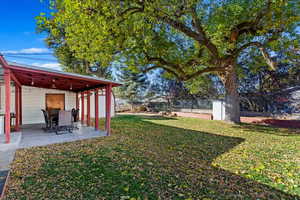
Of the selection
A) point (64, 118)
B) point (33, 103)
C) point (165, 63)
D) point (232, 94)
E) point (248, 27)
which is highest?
point (248, 27)

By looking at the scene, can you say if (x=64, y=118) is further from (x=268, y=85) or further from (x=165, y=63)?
(x=268, y=85)

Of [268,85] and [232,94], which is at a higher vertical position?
[268,85]

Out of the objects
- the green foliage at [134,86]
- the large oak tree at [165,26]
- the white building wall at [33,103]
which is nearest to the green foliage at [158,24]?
the large oak tree at [165,26]

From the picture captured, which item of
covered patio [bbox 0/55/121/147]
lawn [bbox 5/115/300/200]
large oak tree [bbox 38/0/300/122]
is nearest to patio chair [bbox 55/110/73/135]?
covered patio [bbox 0/55/121/147]

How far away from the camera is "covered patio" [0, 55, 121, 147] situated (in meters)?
5.07

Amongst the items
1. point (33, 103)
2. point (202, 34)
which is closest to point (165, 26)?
point (202, 34)

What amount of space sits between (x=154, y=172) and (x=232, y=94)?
8272mm

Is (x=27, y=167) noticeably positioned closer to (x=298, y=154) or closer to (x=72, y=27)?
(x=72, y=27)

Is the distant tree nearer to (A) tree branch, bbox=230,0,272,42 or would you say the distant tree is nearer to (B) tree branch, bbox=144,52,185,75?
(A) tree branch, bbox=230,0,272,42

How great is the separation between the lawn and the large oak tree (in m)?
4.58

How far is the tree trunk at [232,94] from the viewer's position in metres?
9.91

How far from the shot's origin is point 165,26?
27.4ft

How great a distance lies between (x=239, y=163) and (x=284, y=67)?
10.7m

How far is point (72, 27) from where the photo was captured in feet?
23.9
